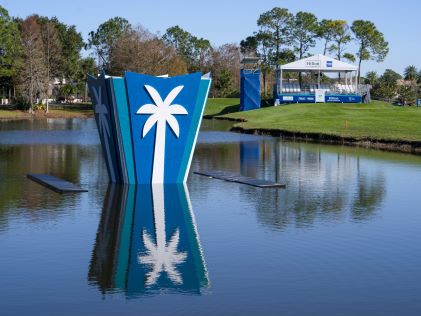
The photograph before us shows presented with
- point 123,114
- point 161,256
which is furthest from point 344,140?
point 161,256

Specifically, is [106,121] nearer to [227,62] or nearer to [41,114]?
[41,114]

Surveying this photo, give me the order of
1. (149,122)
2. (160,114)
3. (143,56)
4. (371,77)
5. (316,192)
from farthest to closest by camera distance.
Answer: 1. (371,77)
2. (143,56)
3. (316,192)
4. (160,114)
5. (149,122)

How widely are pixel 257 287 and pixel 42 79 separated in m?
84.5

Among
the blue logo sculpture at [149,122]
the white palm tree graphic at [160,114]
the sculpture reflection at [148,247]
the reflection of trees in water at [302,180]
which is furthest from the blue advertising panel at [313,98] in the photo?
the sculpture reflection at [148,247]

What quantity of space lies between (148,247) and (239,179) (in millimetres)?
11472

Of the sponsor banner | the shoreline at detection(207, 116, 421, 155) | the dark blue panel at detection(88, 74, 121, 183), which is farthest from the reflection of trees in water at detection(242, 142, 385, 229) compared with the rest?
the sponsor banner

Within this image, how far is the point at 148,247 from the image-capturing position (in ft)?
50.4

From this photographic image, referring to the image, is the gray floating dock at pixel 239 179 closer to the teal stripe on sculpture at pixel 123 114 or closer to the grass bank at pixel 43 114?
the teal stripe on sculpture at pixel 123 114

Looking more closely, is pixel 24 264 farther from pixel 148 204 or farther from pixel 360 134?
pixel 360 134

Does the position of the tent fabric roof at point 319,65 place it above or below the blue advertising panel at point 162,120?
above

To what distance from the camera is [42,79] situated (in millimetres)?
93312

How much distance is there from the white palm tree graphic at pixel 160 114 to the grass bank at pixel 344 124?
68.1 ft

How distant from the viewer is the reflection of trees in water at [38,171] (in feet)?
66.8

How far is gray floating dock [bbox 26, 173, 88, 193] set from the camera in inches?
925
